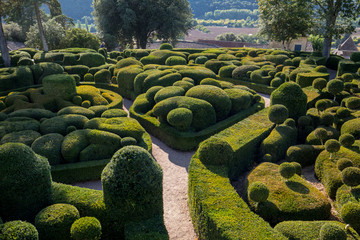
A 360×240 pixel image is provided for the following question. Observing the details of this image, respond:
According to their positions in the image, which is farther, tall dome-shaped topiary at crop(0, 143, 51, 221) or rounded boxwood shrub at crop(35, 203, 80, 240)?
tall dome-shaped topiary at crop(0, 143, 51, 221)

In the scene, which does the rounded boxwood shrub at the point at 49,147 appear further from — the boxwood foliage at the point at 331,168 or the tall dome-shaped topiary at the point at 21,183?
the boxwood foliage at the point at 331,168

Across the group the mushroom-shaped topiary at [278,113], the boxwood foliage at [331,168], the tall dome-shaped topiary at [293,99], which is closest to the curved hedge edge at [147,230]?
the boxwood foliage at [331,168]

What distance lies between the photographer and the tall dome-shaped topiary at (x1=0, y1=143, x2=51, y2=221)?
7.29 m

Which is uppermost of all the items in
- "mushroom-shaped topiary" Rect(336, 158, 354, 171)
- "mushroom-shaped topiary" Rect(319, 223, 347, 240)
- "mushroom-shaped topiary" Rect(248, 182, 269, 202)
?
"mushroom-shaped topiary" Rect(336, 158, 354, 171)

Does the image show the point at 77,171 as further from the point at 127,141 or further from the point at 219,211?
the point at 219,211

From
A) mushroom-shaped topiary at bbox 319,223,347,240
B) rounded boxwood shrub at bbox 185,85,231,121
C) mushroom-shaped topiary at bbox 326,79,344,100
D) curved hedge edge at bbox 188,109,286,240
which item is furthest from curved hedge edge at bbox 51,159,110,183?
mushroom-shaped topiary at bbox 326,79,344,100

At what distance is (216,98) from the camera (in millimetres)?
16766

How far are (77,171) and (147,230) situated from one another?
19.5 ft

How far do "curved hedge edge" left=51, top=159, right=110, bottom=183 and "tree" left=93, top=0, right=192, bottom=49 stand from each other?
34378mm

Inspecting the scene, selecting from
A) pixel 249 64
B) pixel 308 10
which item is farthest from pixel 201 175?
pixel 308 10

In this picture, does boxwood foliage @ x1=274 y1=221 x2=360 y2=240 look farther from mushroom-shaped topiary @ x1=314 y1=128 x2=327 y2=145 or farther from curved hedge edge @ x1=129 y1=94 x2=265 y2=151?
curved hedge edge @ x1=129 y1=94 x2=265 y2=151

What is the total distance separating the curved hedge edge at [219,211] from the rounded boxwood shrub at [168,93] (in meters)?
7.84

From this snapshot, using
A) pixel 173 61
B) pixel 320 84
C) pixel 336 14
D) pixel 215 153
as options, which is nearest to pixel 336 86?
pixel 320 84

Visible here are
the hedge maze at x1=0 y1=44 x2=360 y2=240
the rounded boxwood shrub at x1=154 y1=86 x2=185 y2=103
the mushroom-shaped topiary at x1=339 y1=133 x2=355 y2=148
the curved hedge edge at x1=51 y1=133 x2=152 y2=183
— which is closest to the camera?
the hedge maze at x1=0 y1=44 x2=360 y2=240
